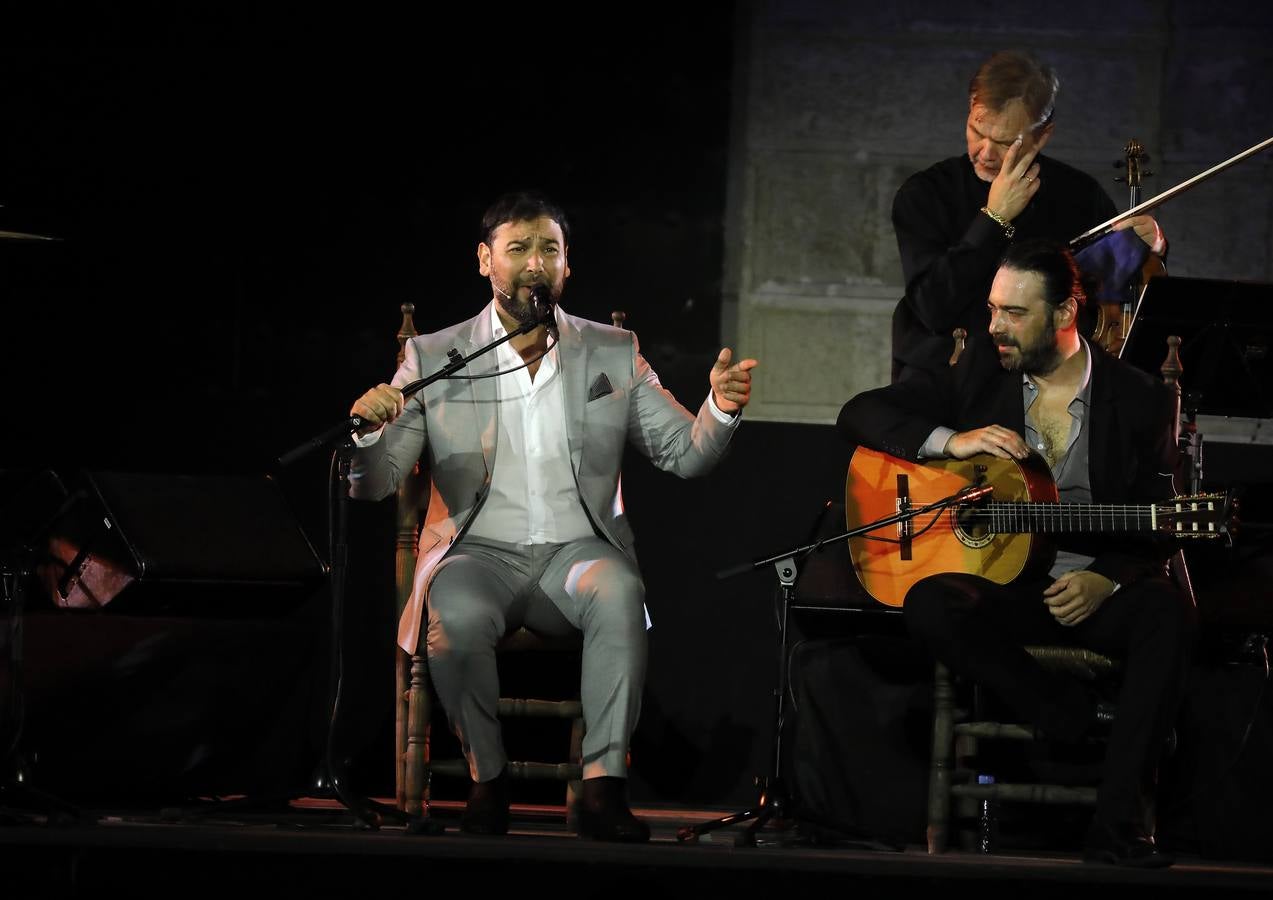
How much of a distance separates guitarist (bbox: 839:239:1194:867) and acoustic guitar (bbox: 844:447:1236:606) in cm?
6

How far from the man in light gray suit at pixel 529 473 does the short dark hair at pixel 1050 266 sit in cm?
71

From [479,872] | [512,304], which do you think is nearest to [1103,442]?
[512,304]

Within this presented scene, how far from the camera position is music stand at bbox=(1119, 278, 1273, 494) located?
3561mm

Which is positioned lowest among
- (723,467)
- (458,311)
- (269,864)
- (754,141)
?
(269,864)

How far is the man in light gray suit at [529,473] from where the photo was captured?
3324 mm

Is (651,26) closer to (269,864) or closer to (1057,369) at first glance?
(1057,369)

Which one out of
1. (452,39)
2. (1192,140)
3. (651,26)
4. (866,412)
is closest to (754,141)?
(651,26)

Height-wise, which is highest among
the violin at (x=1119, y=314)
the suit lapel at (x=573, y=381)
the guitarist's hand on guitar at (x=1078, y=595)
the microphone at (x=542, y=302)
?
the violin at (x=1119, y=314)

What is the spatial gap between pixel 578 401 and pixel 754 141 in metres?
1.76

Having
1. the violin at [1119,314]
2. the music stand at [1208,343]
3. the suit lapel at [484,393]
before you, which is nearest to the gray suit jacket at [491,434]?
the suit lapel at [484,393]

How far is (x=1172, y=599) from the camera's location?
3.20m

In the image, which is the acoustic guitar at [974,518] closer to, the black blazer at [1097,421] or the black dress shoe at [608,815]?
the black blazer at [1097,421]

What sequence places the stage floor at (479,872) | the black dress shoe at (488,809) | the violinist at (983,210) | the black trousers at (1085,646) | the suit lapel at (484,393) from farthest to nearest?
1. the violinist at (983,210)
2. the suit lapel at (484,393)
3. the black dress shoe at (488,809)
4. the black trousers at (1085,646)
5. the stage floor at (479,872)

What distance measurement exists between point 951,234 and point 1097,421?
750 mm
